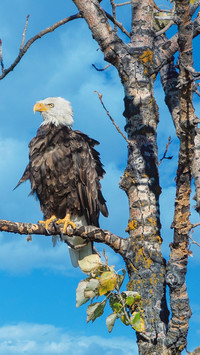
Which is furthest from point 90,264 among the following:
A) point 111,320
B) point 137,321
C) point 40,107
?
point 40,107

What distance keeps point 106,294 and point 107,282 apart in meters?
0.28

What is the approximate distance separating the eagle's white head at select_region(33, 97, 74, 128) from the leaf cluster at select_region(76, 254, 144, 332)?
388cm

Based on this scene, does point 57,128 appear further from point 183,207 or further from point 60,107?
point 183,207

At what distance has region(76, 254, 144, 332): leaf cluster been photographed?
13.8 ft

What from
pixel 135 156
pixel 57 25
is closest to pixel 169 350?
pixel 135 156

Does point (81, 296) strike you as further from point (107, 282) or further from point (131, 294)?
point (131, 294)

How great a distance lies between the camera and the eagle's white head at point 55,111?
7930mm

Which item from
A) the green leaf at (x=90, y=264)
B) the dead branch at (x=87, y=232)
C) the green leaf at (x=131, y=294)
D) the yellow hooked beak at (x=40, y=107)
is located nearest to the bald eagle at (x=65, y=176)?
the yellow hooked beak at (x=40, y=107)

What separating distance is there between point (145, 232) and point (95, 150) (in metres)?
2.98

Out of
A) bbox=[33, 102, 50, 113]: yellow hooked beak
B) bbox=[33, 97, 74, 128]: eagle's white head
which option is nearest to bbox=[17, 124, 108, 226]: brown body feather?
bbox=[33, 97, 74, 128]: eagle's white head

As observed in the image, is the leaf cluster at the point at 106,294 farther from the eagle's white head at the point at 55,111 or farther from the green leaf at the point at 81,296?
the eagle's white head at the point at 55,111

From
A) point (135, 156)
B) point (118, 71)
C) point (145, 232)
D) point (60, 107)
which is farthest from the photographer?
point (60, 107)

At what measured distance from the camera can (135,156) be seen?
5234 mm

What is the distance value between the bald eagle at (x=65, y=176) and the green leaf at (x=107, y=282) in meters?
2.59
